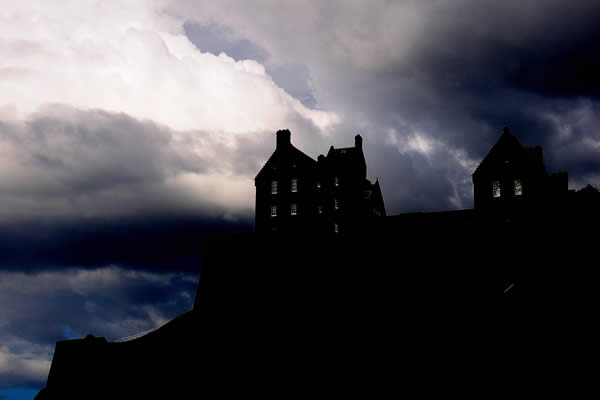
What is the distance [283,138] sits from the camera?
83938 mm

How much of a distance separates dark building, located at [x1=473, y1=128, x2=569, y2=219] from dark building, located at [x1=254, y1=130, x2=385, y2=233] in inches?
754

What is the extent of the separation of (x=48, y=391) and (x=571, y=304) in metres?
47.0

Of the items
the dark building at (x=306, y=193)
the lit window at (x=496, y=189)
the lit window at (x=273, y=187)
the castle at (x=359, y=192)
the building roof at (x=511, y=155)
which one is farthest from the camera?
the lit window at (x=273, y=187)

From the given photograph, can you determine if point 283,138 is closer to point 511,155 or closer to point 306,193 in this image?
point 306,193

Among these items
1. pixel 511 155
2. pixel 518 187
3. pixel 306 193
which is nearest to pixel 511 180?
pixel 518 187

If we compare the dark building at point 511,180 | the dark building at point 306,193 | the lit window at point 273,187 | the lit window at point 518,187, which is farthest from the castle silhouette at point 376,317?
the lit window at point 273,187

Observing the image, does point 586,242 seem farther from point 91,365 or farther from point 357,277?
point 91,365

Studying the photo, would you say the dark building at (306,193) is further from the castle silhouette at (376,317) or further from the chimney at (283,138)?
the castle silhouette at (376,317)

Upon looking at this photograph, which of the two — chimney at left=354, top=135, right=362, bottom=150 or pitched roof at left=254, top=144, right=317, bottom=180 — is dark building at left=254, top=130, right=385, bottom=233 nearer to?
pitched roof at left=254, top=144, right=317, bottom=180

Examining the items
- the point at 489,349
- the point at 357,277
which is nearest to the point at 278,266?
the point at 357,277

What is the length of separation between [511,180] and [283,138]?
35.2m

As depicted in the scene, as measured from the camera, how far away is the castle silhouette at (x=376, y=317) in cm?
2759

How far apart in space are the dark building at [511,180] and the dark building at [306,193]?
1916cm

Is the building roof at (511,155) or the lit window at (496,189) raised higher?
the building roof at (511,155)
